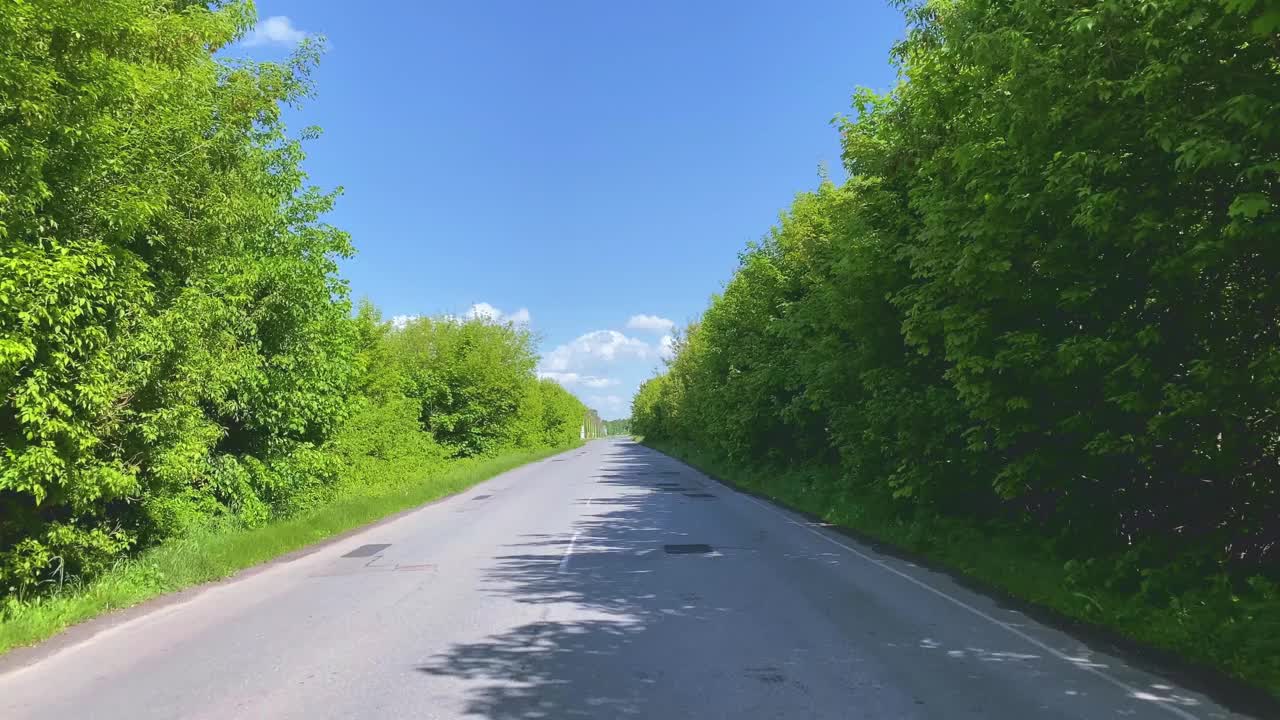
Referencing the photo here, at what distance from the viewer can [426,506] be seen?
22.6 meters

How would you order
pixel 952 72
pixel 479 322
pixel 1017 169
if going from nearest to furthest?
pixel 1017 169 < pixel 952 72 < pixel 479 322

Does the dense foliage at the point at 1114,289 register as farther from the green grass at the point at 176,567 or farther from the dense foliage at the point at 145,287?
the green grass at the point at 176,567

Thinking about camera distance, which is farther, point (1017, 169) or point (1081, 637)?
point (1017, 169)

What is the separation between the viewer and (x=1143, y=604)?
7.55 m

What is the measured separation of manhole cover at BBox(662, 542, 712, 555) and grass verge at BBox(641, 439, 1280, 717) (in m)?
3.30

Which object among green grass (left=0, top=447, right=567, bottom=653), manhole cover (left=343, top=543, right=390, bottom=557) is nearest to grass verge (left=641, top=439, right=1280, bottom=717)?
manhole cover (left=343, top=543, right=390, bottom=557)

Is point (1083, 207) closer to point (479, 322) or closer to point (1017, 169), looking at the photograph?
point (1017, 169)

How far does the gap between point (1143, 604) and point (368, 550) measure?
38.2 ft

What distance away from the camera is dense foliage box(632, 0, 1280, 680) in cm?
654

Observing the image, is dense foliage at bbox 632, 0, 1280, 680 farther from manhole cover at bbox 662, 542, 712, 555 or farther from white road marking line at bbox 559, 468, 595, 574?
white road marking line at bbox 559, 468, 595, 574

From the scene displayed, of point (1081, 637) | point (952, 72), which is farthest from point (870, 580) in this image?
point (952, 72)

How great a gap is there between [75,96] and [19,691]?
5.93 metres

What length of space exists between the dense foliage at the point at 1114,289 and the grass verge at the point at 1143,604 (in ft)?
0.14

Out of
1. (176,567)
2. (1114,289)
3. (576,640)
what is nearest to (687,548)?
(576,640)
